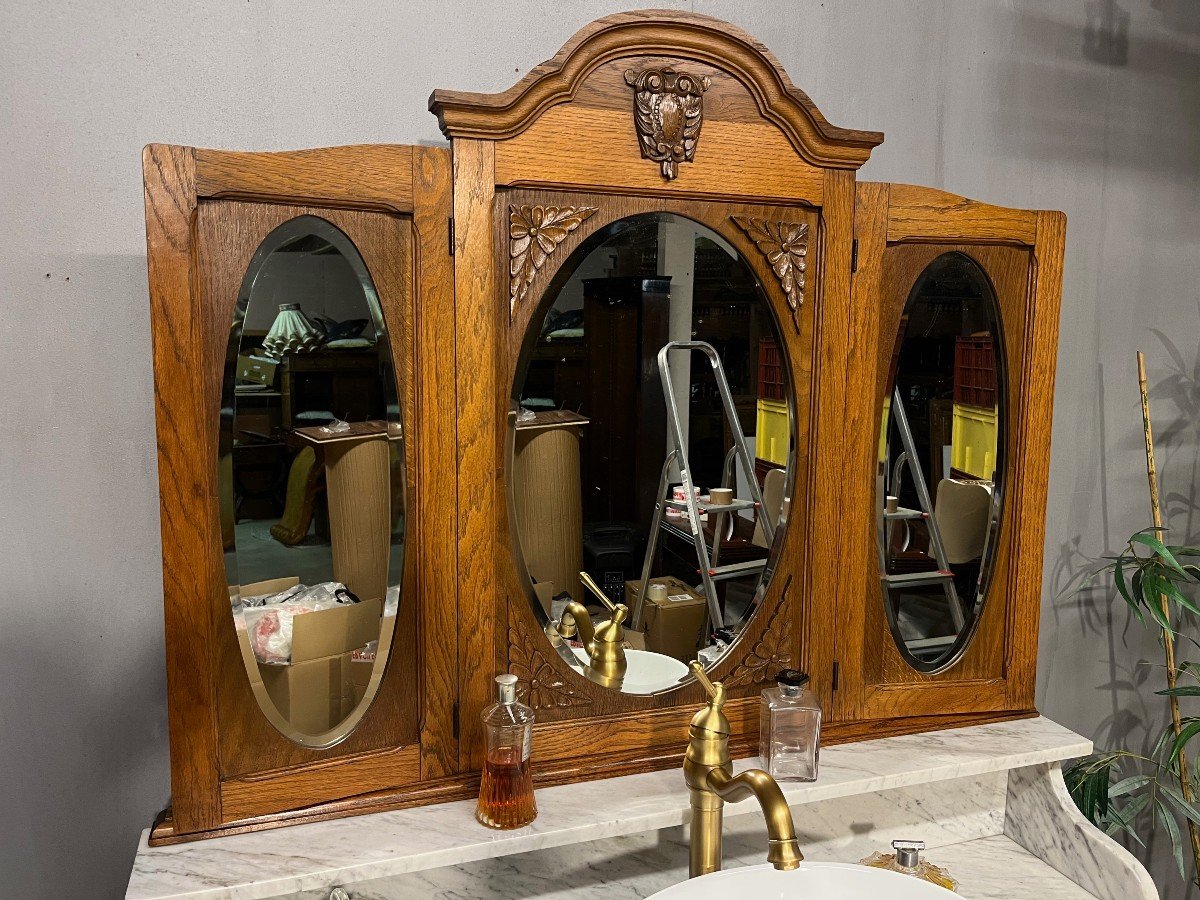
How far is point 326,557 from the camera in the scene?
3.08 feet

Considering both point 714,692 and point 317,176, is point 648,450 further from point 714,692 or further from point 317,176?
point 317,176

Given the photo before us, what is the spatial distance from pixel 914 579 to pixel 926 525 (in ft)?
0.22

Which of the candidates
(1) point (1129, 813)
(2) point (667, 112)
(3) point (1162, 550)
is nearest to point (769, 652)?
(2) point (667, 112)

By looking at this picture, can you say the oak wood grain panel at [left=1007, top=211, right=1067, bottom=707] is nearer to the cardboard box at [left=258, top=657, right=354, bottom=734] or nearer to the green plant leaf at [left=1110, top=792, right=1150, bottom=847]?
the green plant leaf at [left=1110, top=792, right=1150, bottom=847]

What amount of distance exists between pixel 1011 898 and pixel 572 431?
0.78 metres

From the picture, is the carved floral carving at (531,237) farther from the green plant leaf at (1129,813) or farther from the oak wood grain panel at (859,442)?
the green plant leaf at (1129,813)

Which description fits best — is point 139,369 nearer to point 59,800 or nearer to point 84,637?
point 84,637

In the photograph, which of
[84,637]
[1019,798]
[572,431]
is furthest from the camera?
[1019,798]

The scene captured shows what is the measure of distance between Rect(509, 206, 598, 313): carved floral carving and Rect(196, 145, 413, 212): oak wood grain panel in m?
0.11

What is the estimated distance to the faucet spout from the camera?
840 millimetres

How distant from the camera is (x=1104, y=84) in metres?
1.53

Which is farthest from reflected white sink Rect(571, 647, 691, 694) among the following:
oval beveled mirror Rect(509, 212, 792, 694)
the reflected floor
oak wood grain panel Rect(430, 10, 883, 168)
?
oak wood grain panel Rect(430, 10, 883, 168)

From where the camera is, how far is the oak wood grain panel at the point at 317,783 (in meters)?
0.92

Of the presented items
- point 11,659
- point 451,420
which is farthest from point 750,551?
point 11,659
